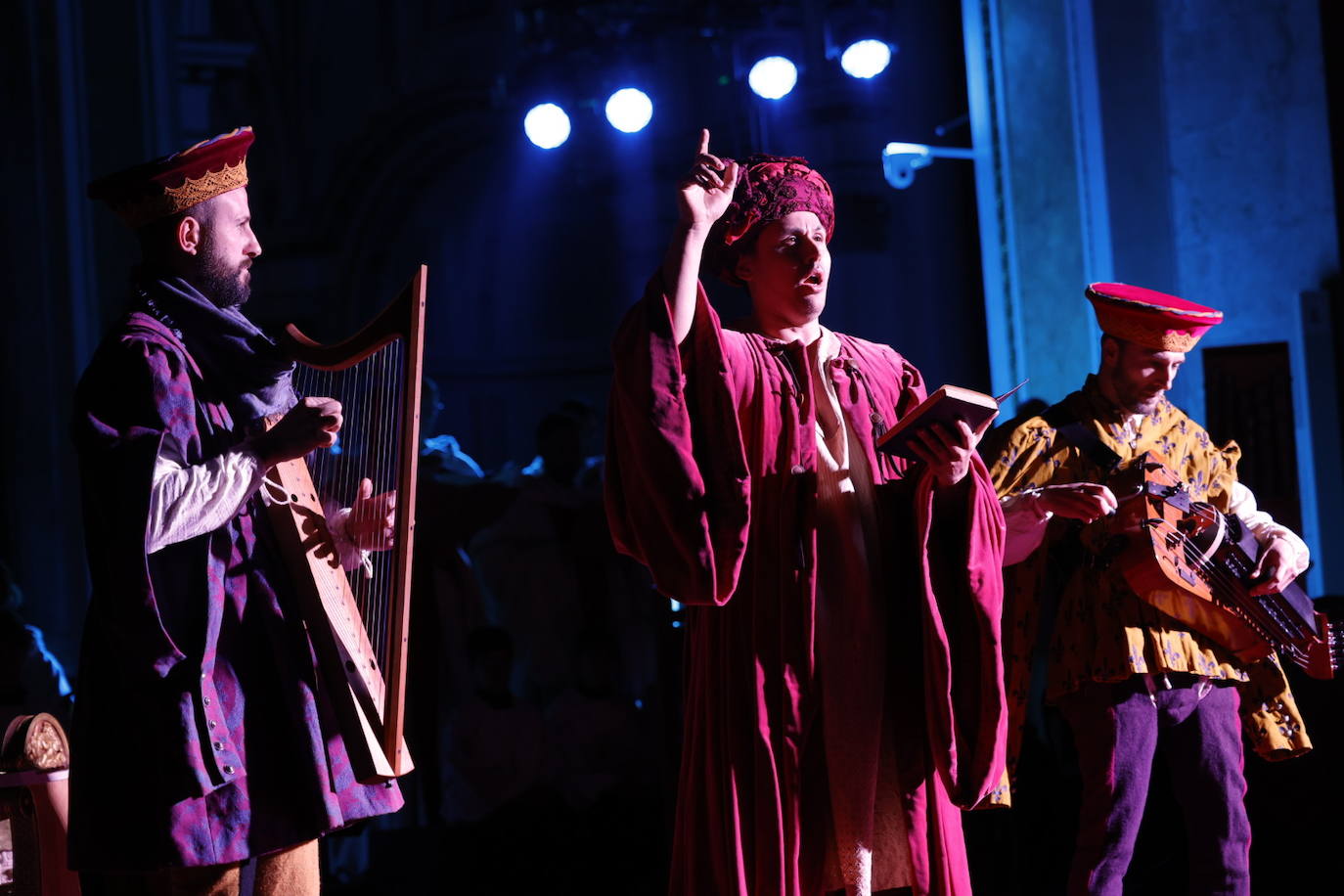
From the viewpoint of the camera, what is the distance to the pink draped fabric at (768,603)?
2.06m

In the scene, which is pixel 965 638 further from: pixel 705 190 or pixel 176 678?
pixel 176 678

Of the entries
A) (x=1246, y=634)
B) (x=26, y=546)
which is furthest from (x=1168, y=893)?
(x=26, y=546)

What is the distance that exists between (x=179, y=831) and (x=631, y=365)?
876mm

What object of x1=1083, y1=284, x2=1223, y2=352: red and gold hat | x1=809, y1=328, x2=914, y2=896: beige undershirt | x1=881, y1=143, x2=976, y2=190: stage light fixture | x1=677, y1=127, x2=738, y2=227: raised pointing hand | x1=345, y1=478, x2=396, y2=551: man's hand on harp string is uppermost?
x1=881, y1=143, x2=976, y2=190: stage light fixture

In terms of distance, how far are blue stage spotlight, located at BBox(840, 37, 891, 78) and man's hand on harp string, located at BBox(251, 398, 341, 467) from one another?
446cm

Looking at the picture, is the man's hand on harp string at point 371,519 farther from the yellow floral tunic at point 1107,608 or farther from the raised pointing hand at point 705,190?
the yellow floral tunic at point 1107,608

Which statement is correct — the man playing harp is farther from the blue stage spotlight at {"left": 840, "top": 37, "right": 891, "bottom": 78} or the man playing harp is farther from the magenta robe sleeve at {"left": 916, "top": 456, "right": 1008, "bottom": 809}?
the blue stage spotlight at {"left": 840, "top": 37, "right": 891, "bottom": 78}

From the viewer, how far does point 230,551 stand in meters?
2.03

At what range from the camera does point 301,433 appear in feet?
6.55

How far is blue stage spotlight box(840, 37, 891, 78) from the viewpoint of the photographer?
601cm

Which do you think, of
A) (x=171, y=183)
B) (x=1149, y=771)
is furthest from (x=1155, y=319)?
(x=171, y=183)

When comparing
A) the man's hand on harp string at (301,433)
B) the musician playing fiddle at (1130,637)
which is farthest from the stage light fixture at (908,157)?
the man's hand on harp string at (301,433)

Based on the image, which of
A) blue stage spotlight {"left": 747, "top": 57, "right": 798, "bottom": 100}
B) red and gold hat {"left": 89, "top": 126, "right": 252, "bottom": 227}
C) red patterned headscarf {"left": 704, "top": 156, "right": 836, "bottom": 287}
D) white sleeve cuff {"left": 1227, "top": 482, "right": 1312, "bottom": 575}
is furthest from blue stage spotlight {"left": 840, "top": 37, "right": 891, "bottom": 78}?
red and gold hat {"left": 89, "top": 126, "right": 252, "bottom": 227}

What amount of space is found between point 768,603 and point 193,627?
0.82m
